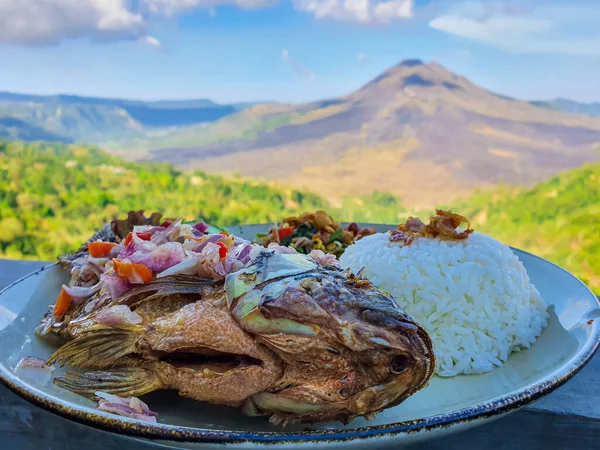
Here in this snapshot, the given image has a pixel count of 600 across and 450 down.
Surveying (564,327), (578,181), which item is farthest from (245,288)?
(578,181)

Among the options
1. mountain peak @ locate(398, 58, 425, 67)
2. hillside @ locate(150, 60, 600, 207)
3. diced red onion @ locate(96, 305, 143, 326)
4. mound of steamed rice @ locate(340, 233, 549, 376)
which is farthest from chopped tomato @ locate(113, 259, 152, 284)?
mountain peak @ locate(398, 58, 425, 67)

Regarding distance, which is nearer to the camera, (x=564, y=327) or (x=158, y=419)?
(x=158, y=419)

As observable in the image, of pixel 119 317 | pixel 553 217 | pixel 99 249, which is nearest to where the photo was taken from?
pixel 119 317

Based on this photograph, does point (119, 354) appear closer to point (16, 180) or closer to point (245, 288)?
point (245, 288)

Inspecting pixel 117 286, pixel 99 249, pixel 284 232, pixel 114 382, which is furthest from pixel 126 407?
pixel 284 232

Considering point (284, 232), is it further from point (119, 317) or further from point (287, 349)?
point (287, 349)

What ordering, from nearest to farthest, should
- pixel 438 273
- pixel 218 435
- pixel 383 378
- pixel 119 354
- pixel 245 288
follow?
pixel 218 435
pixel 383 378
pixel 245 288
pixel 119 354
pixel 438 273
